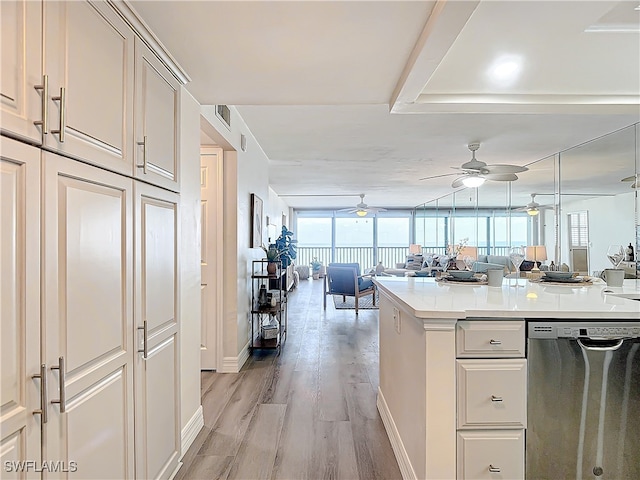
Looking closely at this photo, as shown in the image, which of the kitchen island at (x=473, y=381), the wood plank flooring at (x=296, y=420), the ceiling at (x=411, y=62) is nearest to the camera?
the ceiling at (x=411, y=62)

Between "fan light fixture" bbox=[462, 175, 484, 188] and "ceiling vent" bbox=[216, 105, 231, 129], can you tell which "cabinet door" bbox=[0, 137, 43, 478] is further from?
"fan light fixture" bbox=[462, 175, 484, 188]

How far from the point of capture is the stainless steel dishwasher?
1.63 metres

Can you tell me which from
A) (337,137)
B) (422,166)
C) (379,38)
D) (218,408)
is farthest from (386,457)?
(422,166)

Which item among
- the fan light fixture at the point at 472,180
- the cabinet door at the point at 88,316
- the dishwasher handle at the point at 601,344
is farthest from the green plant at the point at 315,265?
the cabinet door at the point at 88,316

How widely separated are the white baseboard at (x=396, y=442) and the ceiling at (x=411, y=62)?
200 cm

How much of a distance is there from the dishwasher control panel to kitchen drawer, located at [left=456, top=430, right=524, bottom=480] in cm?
47

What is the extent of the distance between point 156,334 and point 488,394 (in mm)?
1529

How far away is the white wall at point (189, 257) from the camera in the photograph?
218 cm

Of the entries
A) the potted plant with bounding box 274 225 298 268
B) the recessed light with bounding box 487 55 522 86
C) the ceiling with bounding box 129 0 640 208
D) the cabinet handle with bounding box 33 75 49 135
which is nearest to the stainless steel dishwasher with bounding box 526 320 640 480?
the ceiling with bounding box 129 0 640 208

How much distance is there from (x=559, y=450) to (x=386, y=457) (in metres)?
0.90

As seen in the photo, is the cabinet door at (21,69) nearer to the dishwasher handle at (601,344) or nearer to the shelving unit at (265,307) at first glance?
the dishwasher handle at (601,344)

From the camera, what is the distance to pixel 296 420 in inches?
102

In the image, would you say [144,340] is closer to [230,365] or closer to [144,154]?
[144,154]

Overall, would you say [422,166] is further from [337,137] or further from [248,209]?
[248,209]
